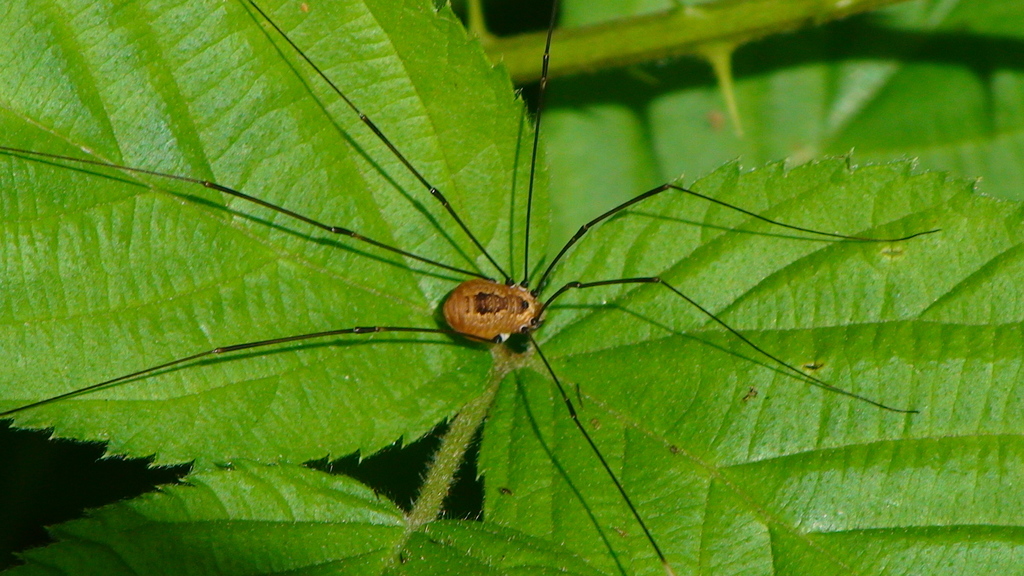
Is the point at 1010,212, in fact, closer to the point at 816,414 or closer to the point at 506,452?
the point at 816,414

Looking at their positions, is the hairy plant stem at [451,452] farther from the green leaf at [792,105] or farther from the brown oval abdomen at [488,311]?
the green leaf at [792,105]

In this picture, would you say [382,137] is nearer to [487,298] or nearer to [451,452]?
[487,298]

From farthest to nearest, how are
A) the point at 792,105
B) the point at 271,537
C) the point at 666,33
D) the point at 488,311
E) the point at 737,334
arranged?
the point at 792,105
the point at 666,33
the point at 488,311
the point at 737,334
the point at 271,537

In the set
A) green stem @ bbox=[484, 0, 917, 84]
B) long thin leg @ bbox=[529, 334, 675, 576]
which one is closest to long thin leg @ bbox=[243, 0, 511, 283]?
long thin leg @ bbox=[529, 334, 675, 576]

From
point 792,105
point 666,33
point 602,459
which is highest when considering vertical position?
point 792,105

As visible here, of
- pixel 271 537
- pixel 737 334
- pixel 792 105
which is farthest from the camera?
pixel 792 105

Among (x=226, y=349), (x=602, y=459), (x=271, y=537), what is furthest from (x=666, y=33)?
(x=271, y=537)

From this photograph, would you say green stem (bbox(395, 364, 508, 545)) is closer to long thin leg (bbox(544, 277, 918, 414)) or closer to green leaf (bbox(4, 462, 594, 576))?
green leaf (bbox(4, 462, 594, 576))

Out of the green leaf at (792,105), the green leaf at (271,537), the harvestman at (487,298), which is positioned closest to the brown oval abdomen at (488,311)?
the harvestman at (487,298)
